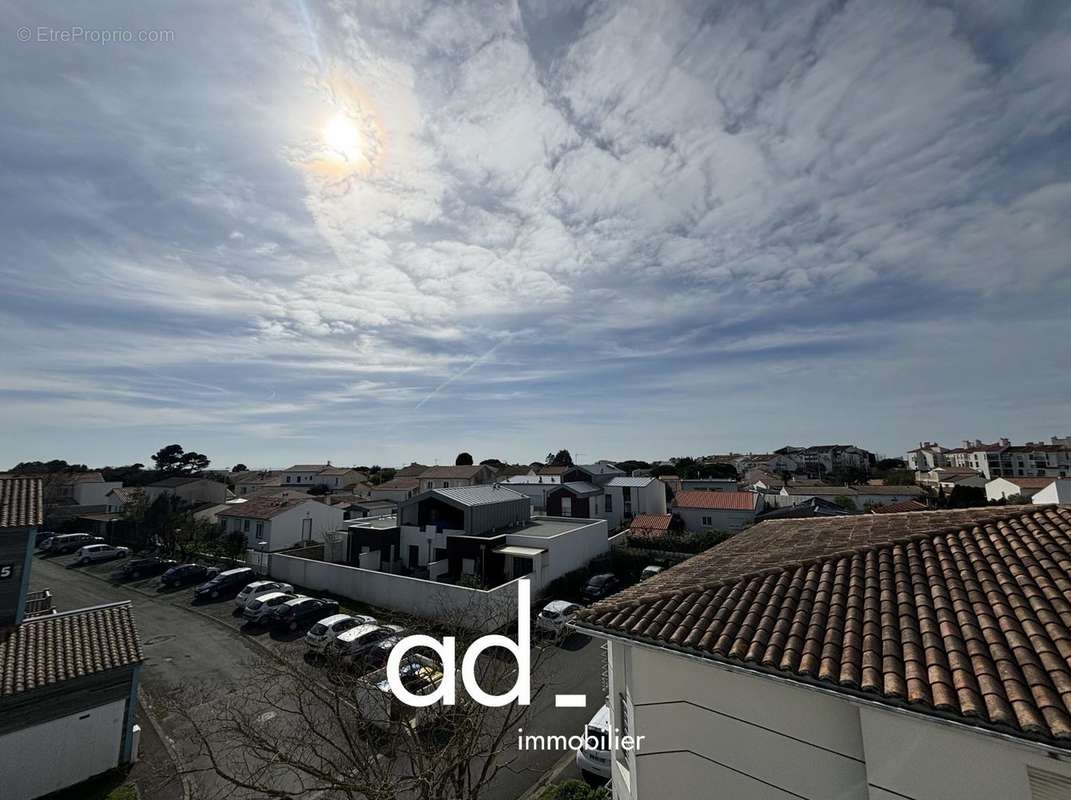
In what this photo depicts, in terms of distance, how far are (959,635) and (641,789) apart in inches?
185

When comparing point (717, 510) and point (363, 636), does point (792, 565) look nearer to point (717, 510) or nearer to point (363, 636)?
point (363, 636)

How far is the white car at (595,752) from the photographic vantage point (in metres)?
10.4

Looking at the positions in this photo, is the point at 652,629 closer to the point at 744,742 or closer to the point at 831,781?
the point at 744,742

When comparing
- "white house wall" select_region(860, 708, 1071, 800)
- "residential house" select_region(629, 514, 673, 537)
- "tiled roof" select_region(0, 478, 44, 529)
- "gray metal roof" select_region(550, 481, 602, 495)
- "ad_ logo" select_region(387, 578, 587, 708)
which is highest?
"tiled roof" select_region(0, 478, 44, 529)

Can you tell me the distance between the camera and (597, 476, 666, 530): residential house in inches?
1720

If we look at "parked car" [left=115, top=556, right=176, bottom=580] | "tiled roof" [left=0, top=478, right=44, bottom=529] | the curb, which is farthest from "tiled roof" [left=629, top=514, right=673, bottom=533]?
"parked car" [left=115, top=556, right=176, bottom=580]

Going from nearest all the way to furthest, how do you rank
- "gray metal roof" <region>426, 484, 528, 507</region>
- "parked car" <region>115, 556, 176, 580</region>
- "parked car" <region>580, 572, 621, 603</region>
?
"parked car" <region>580, 572, 621, 603</region> → "gray metal roof" <region>426, 484, 528, 507</region> → "parked car" <region>115, 556, 176, 580</region>

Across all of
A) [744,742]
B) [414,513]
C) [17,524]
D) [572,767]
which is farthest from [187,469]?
[744,742]

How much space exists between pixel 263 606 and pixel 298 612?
5.91 feet

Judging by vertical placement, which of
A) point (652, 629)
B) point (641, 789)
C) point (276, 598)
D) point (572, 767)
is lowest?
point (572, 767)

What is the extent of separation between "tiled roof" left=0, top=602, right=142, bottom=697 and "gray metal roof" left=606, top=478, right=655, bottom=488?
123 ft

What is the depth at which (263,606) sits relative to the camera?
21.0 meters

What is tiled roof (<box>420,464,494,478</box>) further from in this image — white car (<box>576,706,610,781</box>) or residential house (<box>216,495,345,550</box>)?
white car (<box>576,706,610,781</box>)

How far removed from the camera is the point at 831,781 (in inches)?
207
